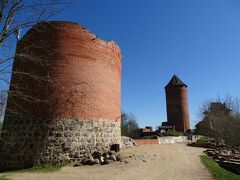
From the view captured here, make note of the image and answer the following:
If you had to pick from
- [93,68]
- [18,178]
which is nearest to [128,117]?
[93,68]

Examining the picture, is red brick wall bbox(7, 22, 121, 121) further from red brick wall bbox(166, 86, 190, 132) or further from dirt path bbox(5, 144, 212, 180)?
red brick wall bbox(166, 86, 190, 132)

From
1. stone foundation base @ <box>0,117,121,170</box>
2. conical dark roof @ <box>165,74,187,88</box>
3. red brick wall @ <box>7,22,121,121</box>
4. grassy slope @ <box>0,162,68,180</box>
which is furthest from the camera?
conical dark roof @ <box>165,74,187,88</box>

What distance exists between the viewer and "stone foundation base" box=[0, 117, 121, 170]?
45.4 feet

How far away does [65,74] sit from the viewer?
49.6 ft

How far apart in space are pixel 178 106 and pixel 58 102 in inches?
1658

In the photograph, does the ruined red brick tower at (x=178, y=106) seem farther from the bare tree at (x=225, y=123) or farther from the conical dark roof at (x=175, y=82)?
the bare tree at (x=225, y=123)

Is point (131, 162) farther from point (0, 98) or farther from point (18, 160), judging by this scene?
point (0, 98)

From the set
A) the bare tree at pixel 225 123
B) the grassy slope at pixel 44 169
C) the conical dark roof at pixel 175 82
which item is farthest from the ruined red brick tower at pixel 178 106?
the grassy slope at pixel 44 169

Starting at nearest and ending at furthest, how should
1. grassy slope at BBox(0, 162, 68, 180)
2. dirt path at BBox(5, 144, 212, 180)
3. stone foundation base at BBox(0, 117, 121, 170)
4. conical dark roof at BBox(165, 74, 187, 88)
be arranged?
dirt path at BBox(5, 144, 212, 180) → grassy slope at BBox(0, 162, 68, 180) → stone foundation base at BBox(0, 117, 121, 170) → conical dark roof at BBox(165, 74, 187, 88)

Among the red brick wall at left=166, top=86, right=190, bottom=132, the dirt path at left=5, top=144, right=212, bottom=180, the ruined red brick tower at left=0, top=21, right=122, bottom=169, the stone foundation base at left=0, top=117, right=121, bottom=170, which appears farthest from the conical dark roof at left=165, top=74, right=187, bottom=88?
the dirt path at left=5, top=144, right=212, bottom=180

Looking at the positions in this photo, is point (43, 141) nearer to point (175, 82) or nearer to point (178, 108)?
point (178, 108)

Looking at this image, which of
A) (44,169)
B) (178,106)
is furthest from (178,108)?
(44,169)

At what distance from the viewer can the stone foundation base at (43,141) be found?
45.4ft

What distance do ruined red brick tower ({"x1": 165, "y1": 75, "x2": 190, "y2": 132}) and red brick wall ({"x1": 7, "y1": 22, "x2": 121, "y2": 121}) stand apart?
3848cm
